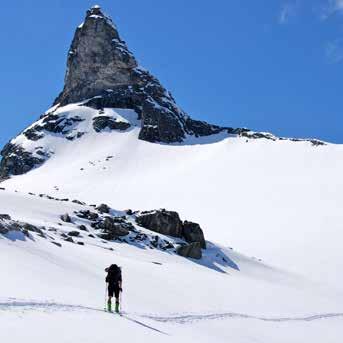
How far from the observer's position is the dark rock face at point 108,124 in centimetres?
14588

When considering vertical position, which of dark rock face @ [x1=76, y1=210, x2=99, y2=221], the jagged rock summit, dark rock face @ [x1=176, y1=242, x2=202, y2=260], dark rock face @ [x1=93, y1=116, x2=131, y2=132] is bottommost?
dark rock face @ [x1=176, y1=242, x2=202, y2=260]

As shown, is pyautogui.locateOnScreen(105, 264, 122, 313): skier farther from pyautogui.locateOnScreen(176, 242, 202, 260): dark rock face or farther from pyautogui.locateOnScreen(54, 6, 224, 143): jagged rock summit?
pyautogui.locateOnScreen(54, 6, 224, 143): jagged rock summit

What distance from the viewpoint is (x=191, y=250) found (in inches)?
2079

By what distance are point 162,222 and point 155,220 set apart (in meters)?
0.69

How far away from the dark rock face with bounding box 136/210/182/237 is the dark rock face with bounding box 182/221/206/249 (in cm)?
51

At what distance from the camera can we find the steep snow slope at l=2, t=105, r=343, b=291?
7050 centimetres

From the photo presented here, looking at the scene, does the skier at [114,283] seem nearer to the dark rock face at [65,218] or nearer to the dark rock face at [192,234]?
the dark rock face at [65,218]

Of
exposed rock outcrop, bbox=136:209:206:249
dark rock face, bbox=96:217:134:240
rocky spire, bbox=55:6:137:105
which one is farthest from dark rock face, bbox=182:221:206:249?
rocky spire, bbox=55:6:137:105

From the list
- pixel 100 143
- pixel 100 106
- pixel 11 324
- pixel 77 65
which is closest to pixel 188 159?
pixel 100 143

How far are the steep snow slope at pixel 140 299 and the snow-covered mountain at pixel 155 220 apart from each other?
0.11 m

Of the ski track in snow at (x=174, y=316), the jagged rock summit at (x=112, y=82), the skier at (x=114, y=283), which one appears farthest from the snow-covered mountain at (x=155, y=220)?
the skier at (x=114, y=283)

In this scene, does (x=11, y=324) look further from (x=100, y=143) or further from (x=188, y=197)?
(x=100, y=143)

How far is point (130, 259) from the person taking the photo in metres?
41.9

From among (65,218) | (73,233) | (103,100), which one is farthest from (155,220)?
(103,100)
